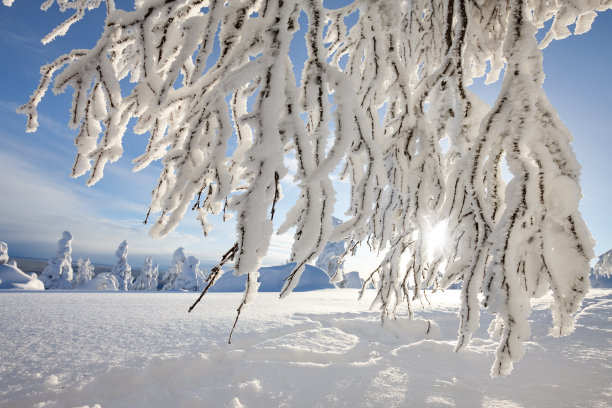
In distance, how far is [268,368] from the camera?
1.92m

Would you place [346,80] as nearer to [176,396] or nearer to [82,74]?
[82,74]

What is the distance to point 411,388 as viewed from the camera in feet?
5.74

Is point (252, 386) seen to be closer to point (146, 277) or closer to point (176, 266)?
point (176, 266)

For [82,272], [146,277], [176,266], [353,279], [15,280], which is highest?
[353,279]

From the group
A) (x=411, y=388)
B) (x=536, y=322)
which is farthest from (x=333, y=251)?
(x=411, y=388)

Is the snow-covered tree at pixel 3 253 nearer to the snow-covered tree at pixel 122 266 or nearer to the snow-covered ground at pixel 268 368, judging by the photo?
the snow-covered tree at pixel 122 266

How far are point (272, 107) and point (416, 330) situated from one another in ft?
11.3

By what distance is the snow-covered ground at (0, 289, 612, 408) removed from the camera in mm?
1593

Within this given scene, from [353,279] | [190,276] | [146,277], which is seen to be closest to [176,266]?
[190,276]

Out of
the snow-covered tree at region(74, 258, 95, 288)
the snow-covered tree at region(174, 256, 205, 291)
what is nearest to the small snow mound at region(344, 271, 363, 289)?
the snow-covered tree at region(174, 256, 205, 291)

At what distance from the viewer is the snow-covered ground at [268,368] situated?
159 centimetres

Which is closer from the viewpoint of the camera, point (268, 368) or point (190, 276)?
point (268, 368)

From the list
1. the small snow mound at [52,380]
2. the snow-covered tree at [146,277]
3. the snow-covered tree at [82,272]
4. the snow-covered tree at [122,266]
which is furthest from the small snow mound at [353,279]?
the snow-covered tree at [82,272]

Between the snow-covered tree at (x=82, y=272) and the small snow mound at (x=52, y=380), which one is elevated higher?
the small snow mound at (x=52, y=380)
